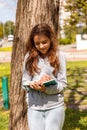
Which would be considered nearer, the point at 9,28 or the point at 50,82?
the point at 50,82

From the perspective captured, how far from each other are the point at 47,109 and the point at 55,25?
1664mm

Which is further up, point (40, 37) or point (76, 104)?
point (40, 37)

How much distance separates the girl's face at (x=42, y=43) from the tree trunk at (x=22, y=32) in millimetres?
1301

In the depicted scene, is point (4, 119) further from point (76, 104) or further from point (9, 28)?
point (9, 28)

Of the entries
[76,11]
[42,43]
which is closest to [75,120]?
[42,43]

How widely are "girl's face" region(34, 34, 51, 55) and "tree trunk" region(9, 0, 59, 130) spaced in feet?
4.27

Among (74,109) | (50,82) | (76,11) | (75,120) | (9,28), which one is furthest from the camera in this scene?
(9,28)

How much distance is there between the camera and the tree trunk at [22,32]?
4.41 m

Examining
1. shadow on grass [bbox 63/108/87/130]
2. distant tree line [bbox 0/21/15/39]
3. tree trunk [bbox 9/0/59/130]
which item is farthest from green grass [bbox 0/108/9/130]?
distant tree line [bbox 0/21/15/39]

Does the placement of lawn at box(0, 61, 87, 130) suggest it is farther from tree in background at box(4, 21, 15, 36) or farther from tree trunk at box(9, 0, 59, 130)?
tree in background at box(4, 21, 15, 36)

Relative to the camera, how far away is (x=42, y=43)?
3.12 meters

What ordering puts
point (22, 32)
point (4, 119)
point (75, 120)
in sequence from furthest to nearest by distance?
point (4, 119), point (75, 120), point (22, 32)

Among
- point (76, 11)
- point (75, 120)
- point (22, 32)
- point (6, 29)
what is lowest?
point (6, 29)

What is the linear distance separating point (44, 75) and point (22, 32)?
152 centimetres
